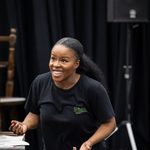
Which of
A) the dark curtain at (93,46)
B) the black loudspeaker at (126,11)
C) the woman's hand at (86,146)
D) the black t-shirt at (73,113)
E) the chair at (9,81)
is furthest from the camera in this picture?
the dark curtain at (93,46)

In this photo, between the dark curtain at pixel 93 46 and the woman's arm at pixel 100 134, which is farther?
the dark curtain at pixel 93 46

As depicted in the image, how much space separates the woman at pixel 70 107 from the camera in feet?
7.11

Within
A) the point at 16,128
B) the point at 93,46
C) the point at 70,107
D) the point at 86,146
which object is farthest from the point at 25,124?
the point at 93,46

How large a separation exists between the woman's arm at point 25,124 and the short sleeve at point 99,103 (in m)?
0.32

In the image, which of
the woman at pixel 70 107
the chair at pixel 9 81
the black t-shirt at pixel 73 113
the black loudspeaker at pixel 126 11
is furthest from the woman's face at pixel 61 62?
the black loudspeaker at pixel 126 11

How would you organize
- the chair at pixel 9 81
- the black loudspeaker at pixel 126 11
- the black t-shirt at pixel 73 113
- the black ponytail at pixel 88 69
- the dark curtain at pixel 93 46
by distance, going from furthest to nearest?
the dark curtain at pixel 93 46
the black loudspeaker at pixel 126 11
the chair at pixel 9 81
the black ponytail at pixel 88 69
the black t-shirt at pixel 73 113

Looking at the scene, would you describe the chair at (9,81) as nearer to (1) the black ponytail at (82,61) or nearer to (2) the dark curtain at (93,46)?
(2) the dark curtain at (93,46)

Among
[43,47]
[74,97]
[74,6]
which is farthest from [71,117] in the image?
[74,6]

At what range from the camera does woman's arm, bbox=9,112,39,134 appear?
2113 mm

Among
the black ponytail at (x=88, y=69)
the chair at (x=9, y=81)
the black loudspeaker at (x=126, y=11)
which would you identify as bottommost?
the chair at (x=9, y=81)

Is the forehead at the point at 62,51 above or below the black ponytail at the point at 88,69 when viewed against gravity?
above

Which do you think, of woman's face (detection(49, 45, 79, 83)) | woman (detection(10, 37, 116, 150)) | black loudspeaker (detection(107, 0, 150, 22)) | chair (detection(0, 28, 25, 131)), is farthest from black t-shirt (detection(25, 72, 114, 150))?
black loudspeaker (detection(107, 0, 150, 22))

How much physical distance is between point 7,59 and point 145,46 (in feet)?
4.41

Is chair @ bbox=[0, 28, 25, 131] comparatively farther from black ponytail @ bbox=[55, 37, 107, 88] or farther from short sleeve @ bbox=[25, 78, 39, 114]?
black ponytail @ bbox=[55, 37, 107, 88]
